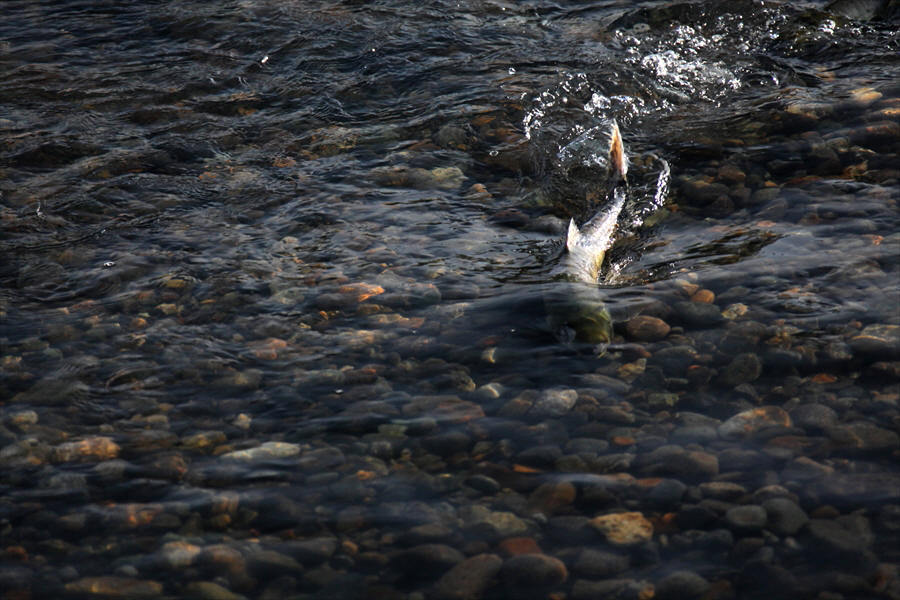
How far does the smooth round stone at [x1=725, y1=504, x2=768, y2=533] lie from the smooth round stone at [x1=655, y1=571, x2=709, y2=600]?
0.98ft

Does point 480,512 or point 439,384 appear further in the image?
point 439,384

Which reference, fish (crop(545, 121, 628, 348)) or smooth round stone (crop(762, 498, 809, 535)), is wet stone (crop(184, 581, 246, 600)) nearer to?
smooth round stone (crop(762, 498, 809, 535))

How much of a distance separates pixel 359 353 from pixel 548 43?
17.0 feet

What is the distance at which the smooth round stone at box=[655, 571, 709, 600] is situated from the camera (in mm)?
2874

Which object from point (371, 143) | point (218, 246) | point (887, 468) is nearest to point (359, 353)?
point (218, 246)

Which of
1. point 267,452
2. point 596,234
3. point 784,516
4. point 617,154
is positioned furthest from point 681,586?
point 617,154

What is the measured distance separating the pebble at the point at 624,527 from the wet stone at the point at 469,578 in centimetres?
42

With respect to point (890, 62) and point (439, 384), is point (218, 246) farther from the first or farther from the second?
point (890, 62)

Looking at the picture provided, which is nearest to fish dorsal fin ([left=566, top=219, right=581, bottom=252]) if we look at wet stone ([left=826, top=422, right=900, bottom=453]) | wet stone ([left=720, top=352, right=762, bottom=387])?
wet stone ([left=720, top=352, right=762, bottom=387])

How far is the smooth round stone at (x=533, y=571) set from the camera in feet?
9.74

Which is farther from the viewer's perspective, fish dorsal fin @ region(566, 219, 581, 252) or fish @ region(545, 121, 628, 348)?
fish dorsal fin @ region(566, 219, 581, 252)

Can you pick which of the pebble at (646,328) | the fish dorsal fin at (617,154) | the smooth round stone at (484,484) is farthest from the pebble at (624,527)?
the fish dorsal fin at (617,154)

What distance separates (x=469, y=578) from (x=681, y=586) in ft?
2.39

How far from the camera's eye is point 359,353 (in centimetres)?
432
